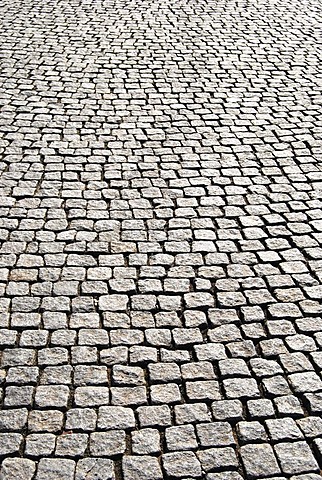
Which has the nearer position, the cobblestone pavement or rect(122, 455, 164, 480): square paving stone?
rect(122, 455, 164, 480): square paving stone

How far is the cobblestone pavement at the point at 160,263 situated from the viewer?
4234mm

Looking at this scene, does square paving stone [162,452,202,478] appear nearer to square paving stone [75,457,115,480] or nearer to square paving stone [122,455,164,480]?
square paving stone [122,455,164,480]

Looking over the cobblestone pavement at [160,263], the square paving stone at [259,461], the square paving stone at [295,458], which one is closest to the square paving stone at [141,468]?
the cobblestone pavement at [160,263]

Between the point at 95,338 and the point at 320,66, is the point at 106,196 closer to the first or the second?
the point at 95,338

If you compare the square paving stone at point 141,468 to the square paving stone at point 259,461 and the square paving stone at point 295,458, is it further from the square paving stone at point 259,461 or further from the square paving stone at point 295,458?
the square paving stone at point 295,458

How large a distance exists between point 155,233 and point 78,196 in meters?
1.02

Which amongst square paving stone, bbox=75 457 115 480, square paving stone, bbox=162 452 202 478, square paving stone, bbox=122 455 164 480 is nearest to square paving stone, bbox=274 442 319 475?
square paving stone, bbox=162 452 202 478

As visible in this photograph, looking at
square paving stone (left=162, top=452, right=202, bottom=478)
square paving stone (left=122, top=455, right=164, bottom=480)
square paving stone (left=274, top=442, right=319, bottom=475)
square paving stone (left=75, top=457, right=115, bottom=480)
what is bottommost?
square paving stone (left=274, top=442, right=319, bottom=475)

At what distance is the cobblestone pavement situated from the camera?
4234mm

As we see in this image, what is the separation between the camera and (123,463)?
4.05m

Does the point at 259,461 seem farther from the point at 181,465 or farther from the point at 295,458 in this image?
the point at 181,465

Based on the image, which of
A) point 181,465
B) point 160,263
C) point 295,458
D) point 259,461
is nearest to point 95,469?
point 181,465

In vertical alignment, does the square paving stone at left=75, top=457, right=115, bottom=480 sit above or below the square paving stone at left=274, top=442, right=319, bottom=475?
above

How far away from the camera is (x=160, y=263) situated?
5820 mm
